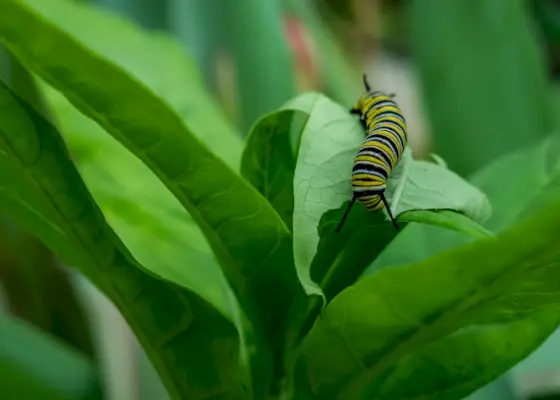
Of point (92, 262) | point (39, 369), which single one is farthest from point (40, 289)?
point (92, 262)

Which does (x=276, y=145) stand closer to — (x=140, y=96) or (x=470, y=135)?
(x=140, y=96)

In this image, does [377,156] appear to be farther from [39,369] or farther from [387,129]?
[39,369]

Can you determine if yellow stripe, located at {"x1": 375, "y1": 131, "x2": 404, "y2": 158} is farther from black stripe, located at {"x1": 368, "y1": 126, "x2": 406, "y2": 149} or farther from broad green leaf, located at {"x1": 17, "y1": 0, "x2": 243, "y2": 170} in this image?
broad green leaf, located at {"x1": 17, "y1": 0, "x2": 243, "y2": 170}

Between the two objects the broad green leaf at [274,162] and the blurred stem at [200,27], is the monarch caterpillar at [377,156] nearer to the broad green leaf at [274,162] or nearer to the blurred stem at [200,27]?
the broad green leaf at [274,162]

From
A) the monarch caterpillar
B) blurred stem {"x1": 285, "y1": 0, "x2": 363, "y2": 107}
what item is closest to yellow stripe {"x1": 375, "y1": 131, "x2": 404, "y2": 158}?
the monarch caterpillar

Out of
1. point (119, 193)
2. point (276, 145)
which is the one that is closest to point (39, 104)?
point (119, 193)
